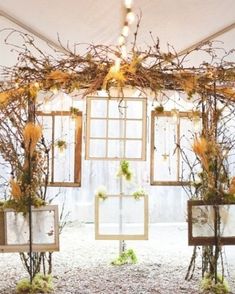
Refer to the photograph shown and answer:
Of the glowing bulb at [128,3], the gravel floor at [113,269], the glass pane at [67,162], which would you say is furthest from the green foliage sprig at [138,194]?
the glass pane at [67,162]

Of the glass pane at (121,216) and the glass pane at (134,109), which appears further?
the glass pane at (134,109)

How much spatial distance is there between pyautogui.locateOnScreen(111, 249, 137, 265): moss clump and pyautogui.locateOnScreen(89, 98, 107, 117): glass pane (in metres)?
1.49

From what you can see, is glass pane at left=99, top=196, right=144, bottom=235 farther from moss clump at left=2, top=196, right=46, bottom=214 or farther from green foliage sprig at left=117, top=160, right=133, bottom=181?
moss clump at left=2, top=196, right=46, bottom=214

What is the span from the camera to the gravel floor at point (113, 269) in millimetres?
3439

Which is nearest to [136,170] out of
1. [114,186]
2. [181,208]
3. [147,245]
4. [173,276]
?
[114,186]

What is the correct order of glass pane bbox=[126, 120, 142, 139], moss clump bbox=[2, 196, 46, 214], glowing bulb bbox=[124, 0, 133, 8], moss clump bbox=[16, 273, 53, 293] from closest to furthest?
glowing bulb bbox=[124, 0, 133, 8] < moss clump bbox=[2, 196, 46, 214] < moss clump bbox=[16, 273, 53, 293] < glass pane bbox=[126, 120, 142, 139]

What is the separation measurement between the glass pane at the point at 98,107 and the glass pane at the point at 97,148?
0.92 ft

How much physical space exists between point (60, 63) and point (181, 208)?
443cm

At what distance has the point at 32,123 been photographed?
3.15 metres

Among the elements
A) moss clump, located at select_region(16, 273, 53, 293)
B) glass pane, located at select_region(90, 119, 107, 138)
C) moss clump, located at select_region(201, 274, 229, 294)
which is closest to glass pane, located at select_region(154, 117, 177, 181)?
glass pane, located at select_region(90, 119, 107, 138)

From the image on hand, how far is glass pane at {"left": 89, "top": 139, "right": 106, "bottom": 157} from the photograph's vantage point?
4.41m

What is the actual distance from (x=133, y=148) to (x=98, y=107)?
582 mm

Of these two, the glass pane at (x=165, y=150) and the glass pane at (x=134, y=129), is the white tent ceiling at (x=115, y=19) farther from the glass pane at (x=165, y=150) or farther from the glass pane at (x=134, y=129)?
the glass pane at (x=165, y=150)

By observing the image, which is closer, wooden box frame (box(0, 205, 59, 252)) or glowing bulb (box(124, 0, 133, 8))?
glowing bulb (box(124, 0, 133, 8))
